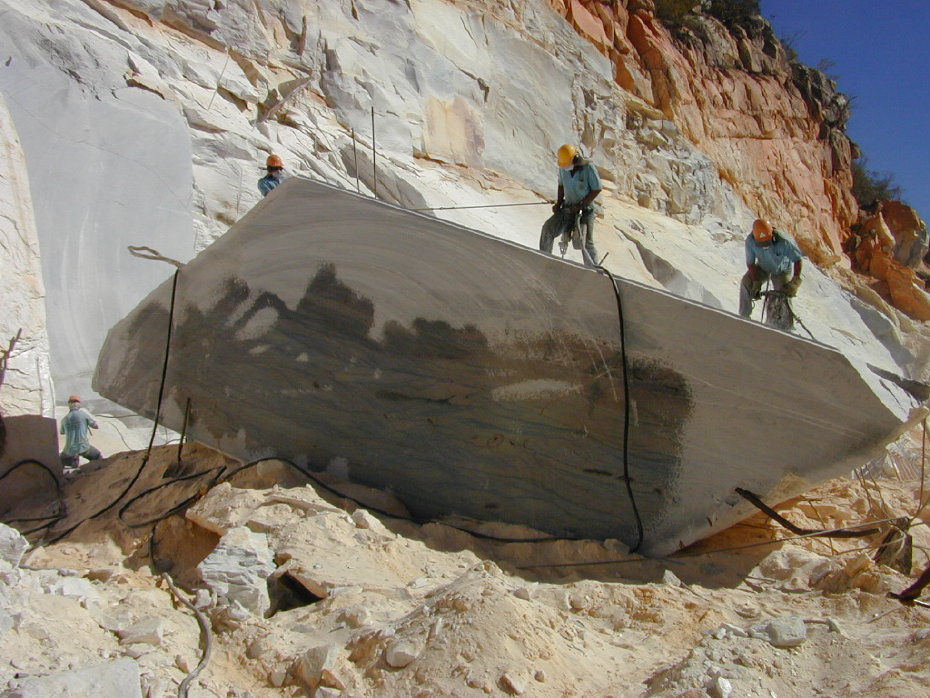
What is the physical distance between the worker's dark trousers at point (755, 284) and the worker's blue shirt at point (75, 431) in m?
5.11

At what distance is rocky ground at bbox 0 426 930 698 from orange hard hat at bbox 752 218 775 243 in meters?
2.43

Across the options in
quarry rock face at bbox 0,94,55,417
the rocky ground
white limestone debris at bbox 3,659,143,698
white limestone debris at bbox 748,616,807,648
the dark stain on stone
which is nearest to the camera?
white limestone debris at bbox 3,659,143,698

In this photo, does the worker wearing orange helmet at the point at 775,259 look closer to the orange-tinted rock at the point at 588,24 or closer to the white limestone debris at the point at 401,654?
the white limestone debris at the point at 401,654

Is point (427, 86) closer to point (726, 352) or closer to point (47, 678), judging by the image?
point (726, 352)

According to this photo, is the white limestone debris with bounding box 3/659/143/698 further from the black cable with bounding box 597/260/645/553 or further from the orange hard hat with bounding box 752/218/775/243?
the orange hard hat with bounding box 752/218/775/243

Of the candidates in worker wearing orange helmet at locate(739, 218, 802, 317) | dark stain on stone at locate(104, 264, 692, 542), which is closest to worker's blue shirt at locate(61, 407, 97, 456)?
dark stain on stone at locate(104, 264, 692, 542)

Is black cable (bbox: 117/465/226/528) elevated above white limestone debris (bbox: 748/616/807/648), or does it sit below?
below

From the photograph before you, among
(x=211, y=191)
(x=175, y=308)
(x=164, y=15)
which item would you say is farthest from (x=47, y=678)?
(x=164, y=15)

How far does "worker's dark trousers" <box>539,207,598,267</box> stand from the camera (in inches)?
228

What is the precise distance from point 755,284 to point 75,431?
5.36 meters

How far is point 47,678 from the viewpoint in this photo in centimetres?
Answer: 181

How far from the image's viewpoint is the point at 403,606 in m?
2.68

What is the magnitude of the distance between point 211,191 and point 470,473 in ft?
17.7

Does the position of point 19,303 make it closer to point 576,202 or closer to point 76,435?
point 76,435
